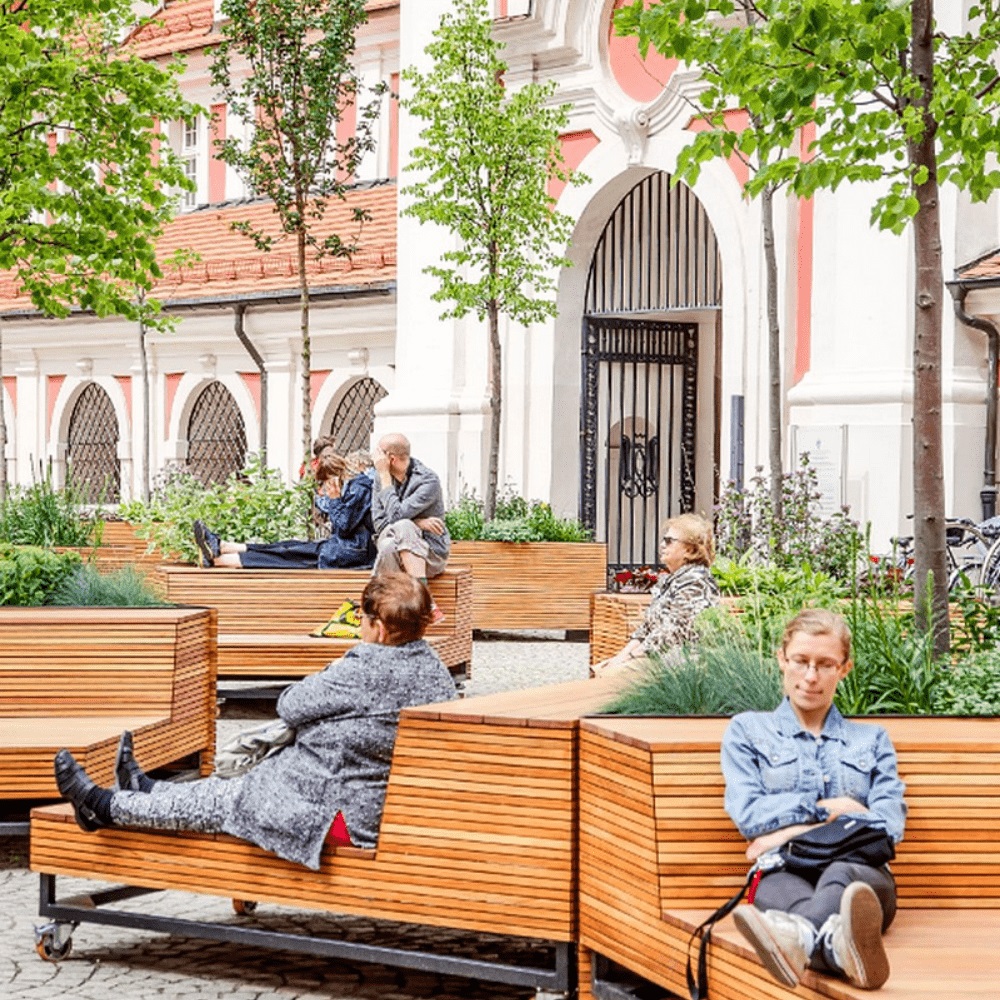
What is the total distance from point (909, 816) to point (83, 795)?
2557 millimetres

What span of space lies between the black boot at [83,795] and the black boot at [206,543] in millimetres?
7505

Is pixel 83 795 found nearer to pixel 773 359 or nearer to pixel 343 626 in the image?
pixel 343 626

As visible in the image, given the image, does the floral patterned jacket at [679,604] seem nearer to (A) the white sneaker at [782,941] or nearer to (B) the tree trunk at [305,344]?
(A) the white sneaker at [782,941]

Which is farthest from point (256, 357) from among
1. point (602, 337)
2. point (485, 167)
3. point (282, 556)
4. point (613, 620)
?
point (613, 620)

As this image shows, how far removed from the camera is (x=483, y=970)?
580 centimetres

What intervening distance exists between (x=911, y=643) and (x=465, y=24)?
47.4ft

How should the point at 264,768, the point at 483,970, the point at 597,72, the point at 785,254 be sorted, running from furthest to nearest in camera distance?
the point at 597,72 → the point at 785,254 → the point at 264,768 → the point at 483,970

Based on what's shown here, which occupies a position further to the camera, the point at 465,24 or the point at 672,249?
the point at 672,249

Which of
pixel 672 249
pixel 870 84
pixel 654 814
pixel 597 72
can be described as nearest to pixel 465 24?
pixel 597 72

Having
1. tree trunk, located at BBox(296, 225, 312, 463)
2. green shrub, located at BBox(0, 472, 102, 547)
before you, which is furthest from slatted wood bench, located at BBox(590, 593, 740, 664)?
tree trunk, located at BBox(296, 225, 312, 463)

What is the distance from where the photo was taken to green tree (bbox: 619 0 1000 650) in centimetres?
719

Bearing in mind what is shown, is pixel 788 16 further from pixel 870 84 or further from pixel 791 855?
pixel 791 855

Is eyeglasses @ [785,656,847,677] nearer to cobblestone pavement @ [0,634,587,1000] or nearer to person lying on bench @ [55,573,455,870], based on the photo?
person lying on bench @ [55,573,455,870]

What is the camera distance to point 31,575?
10.6m
